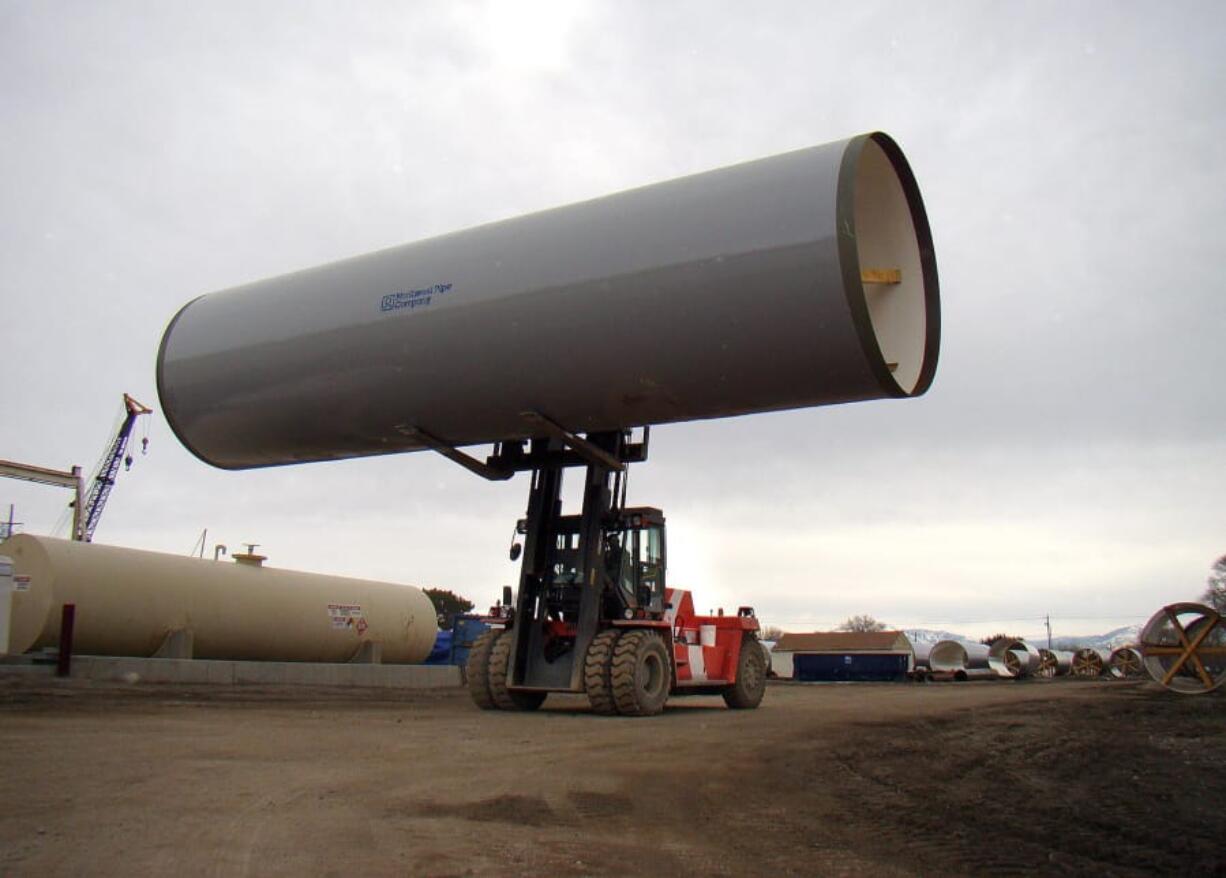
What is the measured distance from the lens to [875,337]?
22.5ft

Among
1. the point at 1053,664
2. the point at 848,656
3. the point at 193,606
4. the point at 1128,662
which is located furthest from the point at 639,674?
the point at 1053,664

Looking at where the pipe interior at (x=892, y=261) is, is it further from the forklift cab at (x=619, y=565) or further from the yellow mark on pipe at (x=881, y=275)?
the forklift cab at (x=619, y=565)

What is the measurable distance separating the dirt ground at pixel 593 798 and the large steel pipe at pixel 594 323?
8.90 feet

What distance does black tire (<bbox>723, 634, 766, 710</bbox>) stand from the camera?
14.1 m

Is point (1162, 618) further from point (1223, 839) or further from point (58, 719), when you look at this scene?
point (58, 719)

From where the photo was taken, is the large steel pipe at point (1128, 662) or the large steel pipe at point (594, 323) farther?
the large steel pipe at point (1128, 662)

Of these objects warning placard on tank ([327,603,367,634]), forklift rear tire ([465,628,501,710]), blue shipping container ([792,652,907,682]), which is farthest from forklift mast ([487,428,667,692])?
blue shipping container ([792,652,907,682])

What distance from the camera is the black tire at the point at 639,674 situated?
34.7 ft

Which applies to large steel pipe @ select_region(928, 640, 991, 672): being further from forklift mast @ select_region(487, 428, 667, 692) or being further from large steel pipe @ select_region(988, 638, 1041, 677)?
forklift mast @ select_region(487, 428, 667, 692)

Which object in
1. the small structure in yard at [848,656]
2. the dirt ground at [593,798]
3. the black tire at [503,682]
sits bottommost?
the dirt ground at [593,798]

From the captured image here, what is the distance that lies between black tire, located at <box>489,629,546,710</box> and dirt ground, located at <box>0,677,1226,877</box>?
5.12 ft

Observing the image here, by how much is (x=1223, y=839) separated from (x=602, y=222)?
5614mm

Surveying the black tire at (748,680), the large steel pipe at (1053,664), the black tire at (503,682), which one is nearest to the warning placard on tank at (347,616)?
the black tire at (748,680)

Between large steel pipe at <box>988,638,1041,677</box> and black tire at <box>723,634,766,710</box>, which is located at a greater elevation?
large steel pipe at <box>988,638,1041,677</box>
